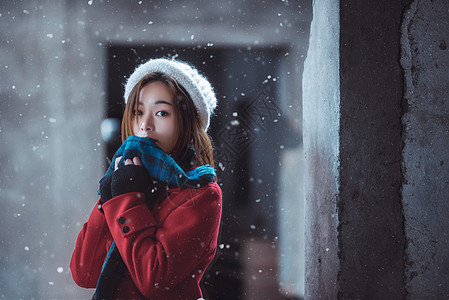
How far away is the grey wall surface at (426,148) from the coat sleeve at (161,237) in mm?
589

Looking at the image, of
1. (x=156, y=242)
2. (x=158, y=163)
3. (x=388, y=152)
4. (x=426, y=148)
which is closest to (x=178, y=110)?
(x=158, y=163)

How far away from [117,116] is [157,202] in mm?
378

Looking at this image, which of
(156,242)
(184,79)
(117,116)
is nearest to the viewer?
(156,242)

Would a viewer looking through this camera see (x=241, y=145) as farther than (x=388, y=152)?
Yes

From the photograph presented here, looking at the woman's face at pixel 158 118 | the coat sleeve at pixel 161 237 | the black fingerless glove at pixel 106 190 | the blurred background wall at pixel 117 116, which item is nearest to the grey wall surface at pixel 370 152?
the blurred background wall at pixel 117 116

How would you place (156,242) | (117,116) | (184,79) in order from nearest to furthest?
(156,242) → (184,79) → (117,116)

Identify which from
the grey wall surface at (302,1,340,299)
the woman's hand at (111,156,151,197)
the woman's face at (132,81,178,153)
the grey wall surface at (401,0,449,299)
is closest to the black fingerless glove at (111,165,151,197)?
the woman's hand at (111,156,151,197)

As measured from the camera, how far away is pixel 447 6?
94 centimetres

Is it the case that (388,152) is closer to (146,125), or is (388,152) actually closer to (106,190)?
(146,125)

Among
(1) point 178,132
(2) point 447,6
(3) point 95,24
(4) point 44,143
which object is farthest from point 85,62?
(2) point 447,6

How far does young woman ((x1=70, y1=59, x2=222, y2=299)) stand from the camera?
833 millimetres

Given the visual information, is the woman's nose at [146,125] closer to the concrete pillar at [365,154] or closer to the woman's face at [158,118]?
the woman's face at [158,118]

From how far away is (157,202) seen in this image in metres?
0.91

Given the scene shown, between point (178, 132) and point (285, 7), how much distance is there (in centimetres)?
65
